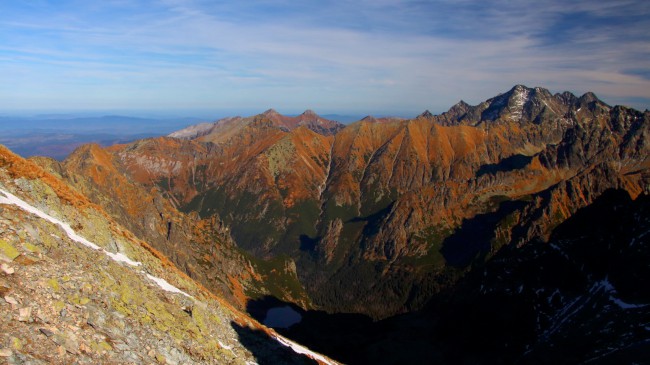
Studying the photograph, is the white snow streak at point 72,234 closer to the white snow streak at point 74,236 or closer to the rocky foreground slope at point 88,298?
the white snow streak at point 74,236

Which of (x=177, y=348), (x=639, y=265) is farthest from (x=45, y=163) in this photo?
(x=639, y=265)

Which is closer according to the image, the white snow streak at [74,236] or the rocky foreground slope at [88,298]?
the rocky foreground slope at [88,298]

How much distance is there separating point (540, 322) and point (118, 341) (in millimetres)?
165302

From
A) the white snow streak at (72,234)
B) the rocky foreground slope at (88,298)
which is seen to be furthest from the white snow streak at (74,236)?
the rocky foreground slope at (88,298)

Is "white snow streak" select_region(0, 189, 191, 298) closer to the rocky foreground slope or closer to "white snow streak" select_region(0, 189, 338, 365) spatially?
"white snow streak" select_region(0, 189, 338, 365)

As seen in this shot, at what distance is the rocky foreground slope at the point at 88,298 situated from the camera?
28.8m

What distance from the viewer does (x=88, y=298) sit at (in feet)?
116

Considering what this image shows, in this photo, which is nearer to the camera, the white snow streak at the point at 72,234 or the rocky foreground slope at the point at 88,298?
the rocky foreground slope at the point at 88,298

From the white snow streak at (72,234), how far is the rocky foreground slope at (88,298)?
0.17 meters

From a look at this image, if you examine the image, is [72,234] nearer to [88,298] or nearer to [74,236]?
[74,236]

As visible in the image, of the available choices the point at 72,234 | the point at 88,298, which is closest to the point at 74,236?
the point at 72,234

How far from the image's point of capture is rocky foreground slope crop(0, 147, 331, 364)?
2877cm

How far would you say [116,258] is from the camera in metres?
49.0

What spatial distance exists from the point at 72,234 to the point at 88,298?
1337 centimetres
